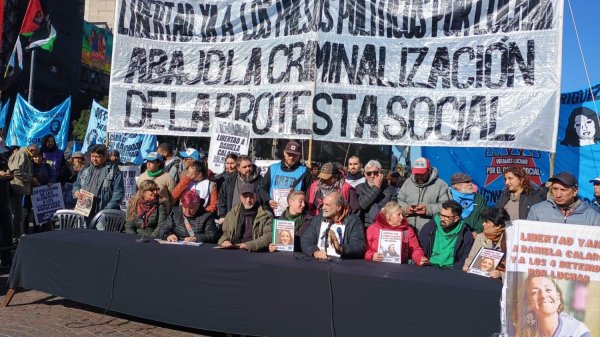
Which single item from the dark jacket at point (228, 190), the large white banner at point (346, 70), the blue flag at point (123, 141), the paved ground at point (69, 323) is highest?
the large white banner at point (346, 70)

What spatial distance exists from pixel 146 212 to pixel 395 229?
284cm

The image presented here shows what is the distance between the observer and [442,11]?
708 centimetres

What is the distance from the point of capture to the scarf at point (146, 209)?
20.4 ft

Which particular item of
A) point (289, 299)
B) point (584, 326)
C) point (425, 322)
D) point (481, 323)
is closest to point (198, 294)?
point (289, 299)

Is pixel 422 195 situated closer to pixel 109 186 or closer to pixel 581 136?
pixel 109 186

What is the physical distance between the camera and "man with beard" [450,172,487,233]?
225 inches

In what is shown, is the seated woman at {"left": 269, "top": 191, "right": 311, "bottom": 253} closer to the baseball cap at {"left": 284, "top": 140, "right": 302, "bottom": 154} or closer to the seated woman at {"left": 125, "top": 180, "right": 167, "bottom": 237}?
the baseball cap at {"left": 284, "top": 140, "right": 302, "bottom": 154}

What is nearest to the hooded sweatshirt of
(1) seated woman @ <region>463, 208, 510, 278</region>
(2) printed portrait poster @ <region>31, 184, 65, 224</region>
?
(1) seated woman @ <region>463, 208, 510, 278</region>

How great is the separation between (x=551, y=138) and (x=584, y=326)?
128 inches

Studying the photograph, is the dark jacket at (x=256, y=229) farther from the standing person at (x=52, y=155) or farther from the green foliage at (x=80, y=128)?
the green foliage at (x=80, y=128)

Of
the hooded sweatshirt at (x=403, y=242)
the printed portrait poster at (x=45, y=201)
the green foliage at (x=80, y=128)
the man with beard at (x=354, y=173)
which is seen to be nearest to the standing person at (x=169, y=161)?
the printed portrait poster at (x=45, y=201)

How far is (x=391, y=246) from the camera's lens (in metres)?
4.94

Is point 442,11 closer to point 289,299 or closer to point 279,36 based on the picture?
point 279,36

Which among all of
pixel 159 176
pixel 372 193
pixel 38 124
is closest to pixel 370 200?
pixel 372 193
